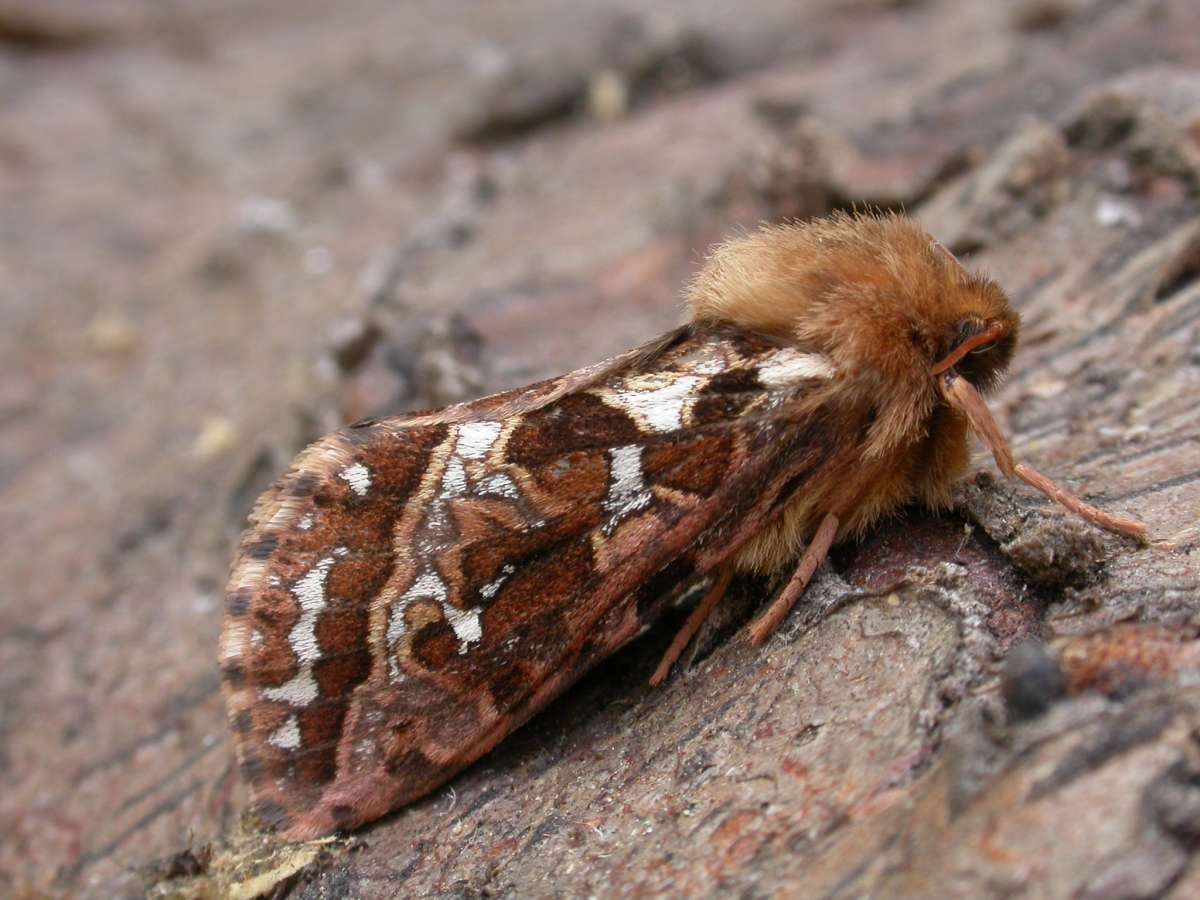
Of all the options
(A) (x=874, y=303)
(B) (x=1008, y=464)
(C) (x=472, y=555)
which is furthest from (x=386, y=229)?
(B) (x=1008, y=464)

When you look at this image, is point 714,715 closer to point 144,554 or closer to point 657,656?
point 657,656

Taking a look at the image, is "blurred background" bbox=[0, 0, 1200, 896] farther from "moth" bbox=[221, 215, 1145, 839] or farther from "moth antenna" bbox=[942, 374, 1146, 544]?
"moth" bbox=[221, 215, 1145, 839]

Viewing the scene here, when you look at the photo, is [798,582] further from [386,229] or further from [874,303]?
[386,229]

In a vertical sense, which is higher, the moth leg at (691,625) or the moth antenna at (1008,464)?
the moth antenna at (1008,464)

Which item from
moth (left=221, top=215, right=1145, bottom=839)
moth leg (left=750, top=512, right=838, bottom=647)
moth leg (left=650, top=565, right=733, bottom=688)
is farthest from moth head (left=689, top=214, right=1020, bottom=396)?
moth leg (left=650, top=565, right=733, bottom=688)

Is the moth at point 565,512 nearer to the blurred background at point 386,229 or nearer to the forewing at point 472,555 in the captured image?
the forewing at point 472,555

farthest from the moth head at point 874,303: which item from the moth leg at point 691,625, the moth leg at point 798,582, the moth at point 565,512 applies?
the moth leg at point 691,625
